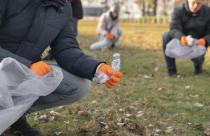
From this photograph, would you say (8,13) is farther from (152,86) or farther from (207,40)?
(207,40)

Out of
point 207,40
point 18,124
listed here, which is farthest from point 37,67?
point 207,40

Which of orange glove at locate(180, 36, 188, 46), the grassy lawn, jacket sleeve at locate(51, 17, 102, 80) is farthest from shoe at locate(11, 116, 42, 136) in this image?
orange glove at locate(180, 36, 188, 46)

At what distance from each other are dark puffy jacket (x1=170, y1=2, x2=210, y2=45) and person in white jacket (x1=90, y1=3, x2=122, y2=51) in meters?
4.95

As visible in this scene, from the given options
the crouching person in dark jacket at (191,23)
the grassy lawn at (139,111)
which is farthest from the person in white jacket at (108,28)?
the crouching person in dark jacket at (191,23)

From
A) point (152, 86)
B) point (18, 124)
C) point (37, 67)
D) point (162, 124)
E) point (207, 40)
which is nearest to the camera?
point (37, 67)

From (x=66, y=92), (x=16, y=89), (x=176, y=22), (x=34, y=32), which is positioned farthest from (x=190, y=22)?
(x=16, y=89)

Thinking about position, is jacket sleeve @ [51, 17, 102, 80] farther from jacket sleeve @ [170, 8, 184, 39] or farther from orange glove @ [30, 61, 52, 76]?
jacket sleeve @ [170, 8, 184, 39]

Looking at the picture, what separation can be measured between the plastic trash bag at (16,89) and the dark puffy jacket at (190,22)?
4.48 meters

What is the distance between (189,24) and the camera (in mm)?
8602

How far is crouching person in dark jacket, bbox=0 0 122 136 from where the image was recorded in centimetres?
430

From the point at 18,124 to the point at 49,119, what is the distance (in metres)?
0.71

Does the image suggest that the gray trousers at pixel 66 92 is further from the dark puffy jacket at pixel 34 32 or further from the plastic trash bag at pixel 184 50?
the plastic trash bag at pixel 184 50

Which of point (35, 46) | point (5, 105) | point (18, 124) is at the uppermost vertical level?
point (35, 46)

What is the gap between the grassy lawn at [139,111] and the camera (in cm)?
530
